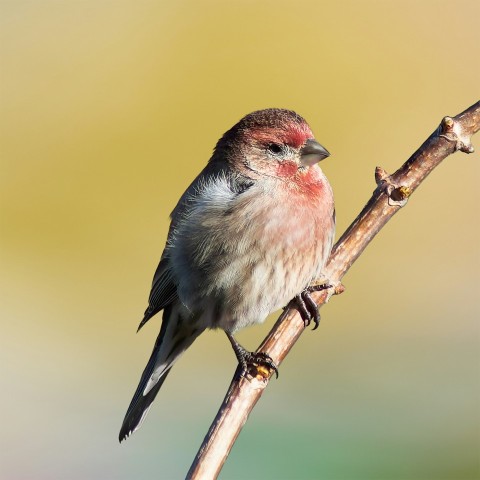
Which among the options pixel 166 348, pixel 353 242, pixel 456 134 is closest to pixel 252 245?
pixel 353 242

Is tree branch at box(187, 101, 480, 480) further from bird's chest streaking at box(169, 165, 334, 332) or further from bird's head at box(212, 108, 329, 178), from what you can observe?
bird's head at box(212, 108, 329, 178)

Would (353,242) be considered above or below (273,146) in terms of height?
below

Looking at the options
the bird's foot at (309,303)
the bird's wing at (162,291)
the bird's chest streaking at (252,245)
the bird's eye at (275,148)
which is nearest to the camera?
the bird's foot at (309,303)

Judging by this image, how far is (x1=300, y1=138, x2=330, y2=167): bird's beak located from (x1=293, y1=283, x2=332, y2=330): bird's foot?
26.0 inches

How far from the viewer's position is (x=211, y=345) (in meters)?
9.88

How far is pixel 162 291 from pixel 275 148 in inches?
39.7

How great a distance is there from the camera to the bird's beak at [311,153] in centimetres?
491

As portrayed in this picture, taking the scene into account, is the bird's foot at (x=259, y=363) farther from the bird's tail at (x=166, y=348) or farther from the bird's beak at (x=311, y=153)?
the bird's beak at (x=311, y=153)

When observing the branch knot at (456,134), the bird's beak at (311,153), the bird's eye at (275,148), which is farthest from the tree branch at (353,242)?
the bird's eye at (275,148)

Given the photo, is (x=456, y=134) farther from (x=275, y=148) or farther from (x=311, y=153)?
(x=275, y=148)

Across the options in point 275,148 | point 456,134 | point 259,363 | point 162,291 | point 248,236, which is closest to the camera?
point 456,134

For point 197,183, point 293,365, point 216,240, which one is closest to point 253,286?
point 216,240

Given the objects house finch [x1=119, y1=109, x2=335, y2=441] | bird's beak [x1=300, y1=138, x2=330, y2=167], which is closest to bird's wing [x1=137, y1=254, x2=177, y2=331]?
house finch [x1=119, y1=109, x2=335, y2=441]

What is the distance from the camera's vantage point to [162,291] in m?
5.20
